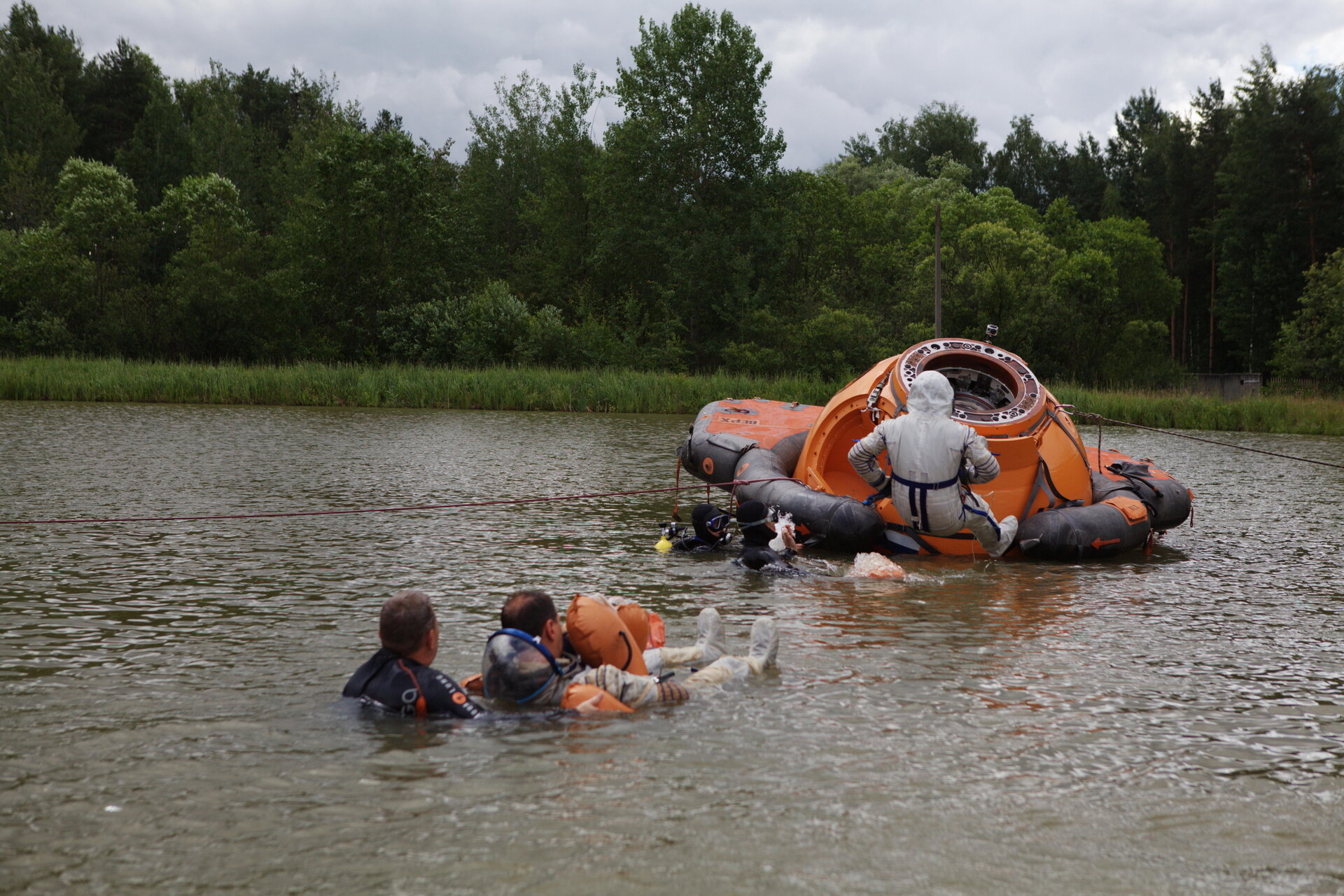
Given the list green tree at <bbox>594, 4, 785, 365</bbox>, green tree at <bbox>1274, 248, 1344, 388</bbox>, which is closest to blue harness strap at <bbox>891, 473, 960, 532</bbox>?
green tree at <bbox>594, 4, 785, 365</bbox>

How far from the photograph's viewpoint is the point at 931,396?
29.6 ft

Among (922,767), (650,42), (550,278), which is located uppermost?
(650,42)

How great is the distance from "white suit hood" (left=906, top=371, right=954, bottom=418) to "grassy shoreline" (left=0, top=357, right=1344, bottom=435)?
1742cm

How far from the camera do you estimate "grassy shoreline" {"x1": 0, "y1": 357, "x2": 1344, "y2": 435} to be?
2612cm

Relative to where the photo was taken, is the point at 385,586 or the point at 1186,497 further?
the point at 1186,497

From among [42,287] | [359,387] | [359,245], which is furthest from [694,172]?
[42,287]

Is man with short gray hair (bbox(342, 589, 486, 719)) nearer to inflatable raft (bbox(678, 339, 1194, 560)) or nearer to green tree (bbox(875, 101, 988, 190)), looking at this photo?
inflatable raft (bbox(678, 339, 1194, 560))

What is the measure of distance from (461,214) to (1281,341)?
33.4m

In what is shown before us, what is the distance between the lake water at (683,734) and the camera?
148 inches

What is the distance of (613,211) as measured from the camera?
46.0 m

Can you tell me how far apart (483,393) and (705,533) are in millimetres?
19239

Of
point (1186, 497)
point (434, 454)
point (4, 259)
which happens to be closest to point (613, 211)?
point (4, 259)

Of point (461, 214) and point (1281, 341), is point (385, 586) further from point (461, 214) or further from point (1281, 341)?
point (1281, 341)

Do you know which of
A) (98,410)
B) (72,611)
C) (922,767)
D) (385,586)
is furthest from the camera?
(98,410)
